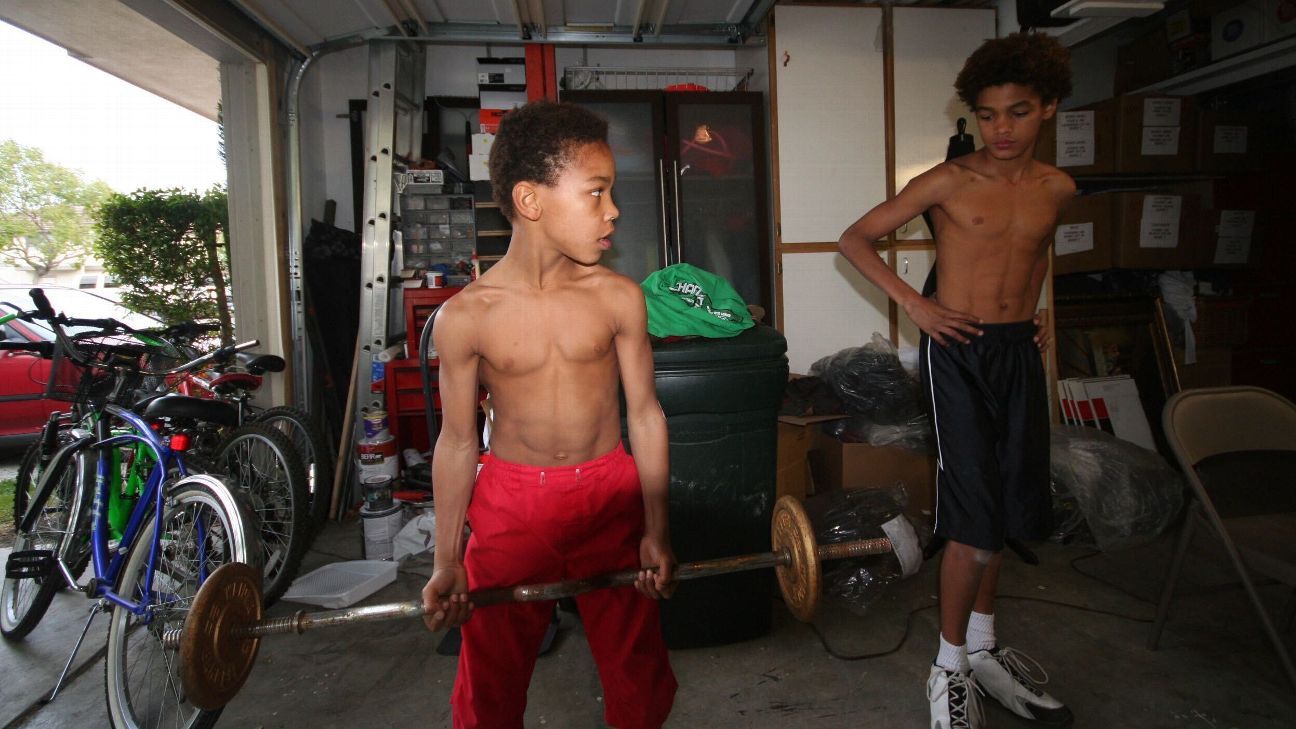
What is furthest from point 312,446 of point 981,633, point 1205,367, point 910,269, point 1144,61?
point 1144,61

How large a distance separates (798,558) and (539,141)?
0.96m

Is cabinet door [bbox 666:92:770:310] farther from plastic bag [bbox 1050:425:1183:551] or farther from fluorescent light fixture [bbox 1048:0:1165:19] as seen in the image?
plastic bag [bbox 1050:425:1183:551]

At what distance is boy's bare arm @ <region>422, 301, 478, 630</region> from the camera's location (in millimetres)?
1232

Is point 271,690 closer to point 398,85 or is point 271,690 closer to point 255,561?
point 255,561

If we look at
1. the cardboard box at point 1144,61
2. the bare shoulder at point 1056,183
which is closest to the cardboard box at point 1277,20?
the cardboard box at point 1144,61

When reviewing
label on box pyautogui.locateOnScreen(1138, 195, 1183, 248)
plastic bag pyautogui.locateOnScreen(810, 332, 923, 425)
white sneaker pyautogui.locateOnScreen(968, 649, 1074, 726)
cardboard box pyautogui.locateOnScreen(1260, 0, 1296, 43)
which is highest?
cardboard box pyautogui.locateOnScreen(1260, 0, 1296, 43)

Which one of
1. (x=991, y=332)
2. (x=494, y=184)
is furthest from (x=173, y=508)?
(x=991, y=332)

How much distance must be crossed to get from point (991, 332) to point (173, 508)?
2.48 meters

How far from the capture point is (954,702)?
5.56 ft

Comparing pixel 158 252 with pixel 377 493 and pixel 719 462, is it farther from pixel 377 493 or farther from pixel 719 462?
pixel 719 462

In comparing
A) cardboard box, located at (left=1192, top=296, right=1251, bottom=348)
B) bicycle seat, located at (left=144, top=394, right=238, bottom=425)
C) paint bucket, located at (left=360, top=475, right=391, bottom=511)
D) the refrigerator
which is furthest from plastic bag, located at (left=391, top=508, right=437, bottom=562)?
cardboard box, located at (left=1192, top=296, right=1251, bottom=348)

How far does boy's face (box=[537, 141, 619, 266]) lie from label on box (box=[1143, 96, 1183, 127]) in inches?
160

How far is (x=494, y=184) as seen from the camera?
4.27ft

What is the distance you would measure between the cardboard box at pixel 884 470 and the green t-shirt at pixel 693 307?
4.11 feet
